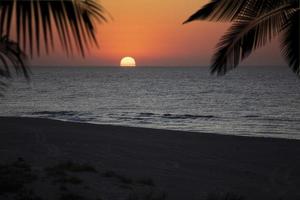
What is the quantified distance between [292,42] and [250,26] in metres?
0.43

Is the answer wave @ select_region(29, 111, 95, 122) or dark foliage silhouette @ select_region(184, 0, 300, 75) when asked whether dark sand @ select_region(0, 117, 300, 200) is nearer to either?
dark foliage silhouette @ select_region(184, 0, 300, 75)

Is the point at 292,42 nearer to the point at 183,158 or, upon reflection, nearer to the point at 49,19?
the point at 49,19

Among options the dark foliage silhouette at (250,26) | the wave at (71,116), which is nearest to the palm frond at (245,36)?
the dark foliage silhouette at (250,26)

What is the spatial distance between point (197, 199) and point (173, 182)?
1.23m

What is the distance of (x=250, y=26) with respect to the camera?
Result: 3934mm

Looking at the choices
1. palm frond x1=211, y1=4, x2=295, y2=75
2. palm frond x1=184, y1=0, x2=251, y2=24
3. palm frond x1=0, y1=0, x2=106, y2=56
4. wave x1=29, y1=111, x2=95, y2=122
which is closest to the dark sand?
palm frond x1=211, y1=4, x2=295, y2=75

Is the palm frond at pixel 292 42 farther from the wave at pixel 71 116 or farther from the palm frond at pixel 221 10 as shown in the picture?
the wave at pixel 71 116

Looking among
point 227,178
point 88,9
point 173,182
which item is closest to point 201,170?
point 227,178

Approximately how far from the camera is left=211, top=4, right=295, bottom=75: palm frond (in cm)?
390

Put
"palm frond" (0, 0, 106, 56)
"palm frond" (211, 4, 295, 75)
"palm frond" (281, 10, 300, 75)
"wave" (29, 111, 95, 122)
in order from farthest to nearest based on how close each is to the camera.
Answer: "wave" (29, 111, 95, 122) < "palm frond" (211, 4, 295, 75) < "palm frond" (281, 10, 300, 75) < "palm frond" (0, 0, 106, 56)

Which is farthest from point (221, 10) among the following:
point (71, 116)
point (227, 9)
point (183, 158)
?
point (71, 116)

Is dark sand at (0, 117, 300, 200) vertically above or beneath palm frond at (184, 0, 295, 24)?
beneath

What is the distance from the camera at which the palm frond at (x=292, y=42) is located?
3.70 metres

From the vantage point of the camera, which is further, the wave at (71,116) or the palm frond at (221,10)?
the wave at (71,116)
